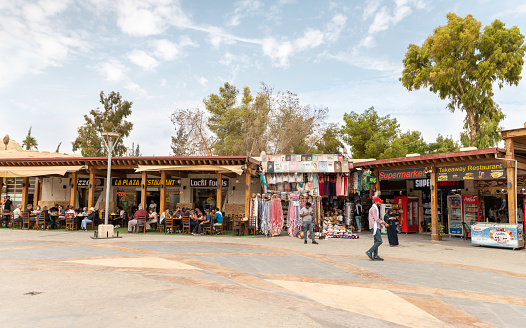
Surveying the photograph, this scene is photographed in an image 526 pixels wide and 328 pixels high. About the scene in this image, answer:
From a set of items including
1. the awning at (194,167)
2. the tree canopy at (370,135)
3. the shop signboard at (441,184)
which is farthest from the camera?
the tree canopy at (370,135)

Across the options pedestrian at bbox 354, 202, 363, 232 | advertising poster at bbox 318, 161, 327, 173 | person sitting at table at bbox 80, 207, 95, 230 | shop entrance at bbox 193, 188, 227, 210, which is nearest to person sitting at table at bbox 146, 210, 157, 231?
person sitting at table at bbox 80, 207, 95, 230

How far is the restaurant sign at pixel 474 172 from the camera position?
42.2 feet

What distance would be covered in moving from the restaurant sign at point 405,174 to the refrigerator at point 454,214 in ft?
8.89

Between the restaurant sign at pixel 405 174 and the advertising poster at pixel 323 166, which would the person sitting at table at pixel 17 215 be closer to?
Answer: the advertising poster at pixel 323 166

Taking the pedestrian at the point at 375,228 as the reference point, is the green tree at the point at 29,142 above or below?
above

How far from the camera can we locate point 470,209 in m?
16.2

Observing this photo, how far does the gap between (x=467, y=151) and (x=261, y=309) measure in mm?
11599

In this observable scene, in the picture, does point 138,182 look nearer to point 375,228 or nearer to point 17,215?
point 17,215

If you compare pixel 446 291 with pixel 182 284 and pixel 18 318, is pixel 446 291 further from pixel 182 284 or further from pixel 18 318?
pixel 18 318

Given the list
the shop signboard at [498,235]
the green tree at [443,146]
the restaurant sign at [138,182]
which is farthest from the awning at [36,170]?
the green tree at [443,146]

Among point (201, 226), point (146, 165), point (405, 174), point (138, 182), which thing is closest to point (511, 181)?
point (405, 174)

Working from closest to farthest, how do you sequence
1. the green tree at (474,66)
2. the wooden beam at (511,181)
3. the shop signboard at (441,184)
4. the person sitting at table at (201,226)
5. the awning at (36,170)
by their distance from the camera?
the wooden beam at (511,181), the person sitting at table at (201,226), the awning at (36,170), the shop signboard at (441,184), the green tree at (474,66)

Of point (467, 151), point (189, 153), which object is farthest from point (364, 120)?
point (467, 151)

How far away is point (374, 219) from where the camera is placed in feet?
31.3
